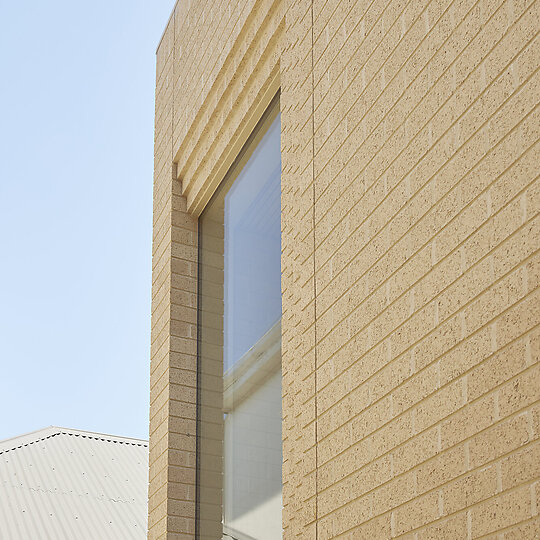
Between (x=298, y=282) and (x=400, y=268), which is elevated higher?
(x=298, y=282)

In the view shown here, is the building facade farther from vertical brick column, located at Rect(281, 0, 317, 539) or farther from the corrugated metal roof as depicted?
the corrugated metal roof

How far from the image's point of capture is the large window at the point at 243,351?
4840 mm

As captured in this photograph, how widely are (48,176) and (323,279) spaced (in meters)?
36.8

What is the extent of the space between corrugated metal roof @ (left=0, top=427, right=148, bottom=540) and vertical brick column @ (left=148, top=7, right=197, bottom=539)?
23.7 feet

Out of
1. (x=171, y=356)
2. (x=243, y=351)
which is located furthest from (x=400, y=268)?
(x=171, y=356)

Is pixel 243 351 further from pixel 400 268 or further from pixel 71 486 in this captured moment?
pixel 71 486

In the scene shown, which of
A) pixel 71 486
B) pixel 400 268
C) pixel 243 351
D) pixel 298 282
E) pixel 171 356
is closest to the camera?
pixel 400 268

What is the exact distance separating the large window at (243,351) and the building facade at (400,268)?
0.12ft

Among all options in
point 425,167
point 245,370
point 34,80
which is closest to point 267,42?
point 245,370

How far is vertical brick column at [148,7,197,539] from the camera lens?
5.67 m

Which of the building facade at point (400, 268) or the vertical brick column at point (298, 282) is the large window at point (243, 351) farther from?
the vertical brick column at point (298, 282)

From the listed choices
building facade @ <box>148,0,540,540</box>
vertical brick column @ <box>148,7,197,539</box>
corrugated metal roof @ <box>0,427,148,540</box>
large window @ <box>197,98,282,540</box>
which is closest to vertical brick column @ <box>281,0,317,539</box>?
building facade @ <box>148,0,540,540</box>

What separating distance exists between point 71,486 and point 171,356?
8.94 m

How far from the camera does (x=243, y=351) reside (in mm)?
5387
